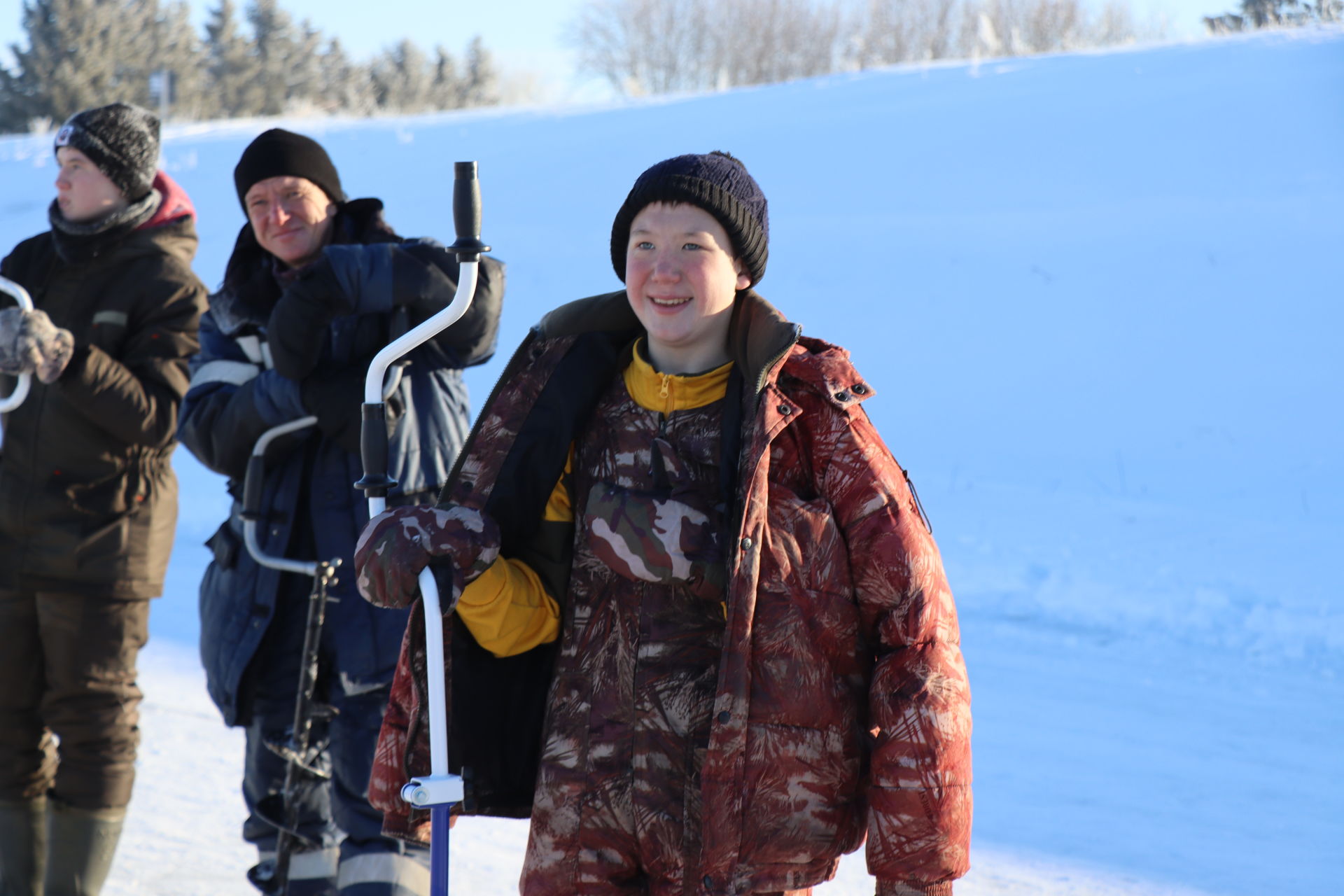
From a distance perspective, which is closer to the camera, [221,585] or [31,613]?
[221,585]

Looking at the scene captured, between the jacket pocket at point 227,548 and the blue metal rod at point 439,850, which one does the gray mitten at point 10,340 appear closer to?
the jacket pocket at point 227,548

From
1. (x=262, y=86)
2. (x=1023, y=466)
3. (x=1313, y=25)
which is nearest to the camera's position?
(x=1023, y=466)

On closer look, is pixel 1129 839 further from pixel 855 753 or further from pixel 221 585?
pixel 221 585

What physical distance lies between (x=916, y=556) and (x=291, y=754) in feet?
5.85

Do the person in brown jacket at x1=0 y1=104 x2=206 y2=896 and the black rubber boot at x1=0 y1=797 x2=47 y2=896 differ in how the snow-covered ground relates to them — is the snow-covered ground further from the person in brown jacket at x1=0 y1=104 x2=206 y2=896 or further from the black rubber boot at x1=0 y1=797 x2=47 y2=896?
the person in brown jacket at x1=0 y1=104 x2=206 y2=896

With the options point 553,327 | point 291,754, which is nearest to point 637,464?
point 553,327

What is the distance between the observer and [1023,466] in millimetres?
8703

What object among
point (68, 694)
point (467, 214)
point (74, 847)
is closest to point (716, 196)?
point (467, 214)

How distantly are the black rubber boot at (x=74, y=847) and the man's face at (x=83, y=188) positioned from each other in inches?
62.5

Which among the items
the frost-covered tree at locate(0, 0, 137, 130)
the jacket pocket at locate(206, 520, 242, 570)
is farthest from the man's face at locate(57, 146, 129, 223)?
the frost-covered tree at locate(0, 0, 137, 130)

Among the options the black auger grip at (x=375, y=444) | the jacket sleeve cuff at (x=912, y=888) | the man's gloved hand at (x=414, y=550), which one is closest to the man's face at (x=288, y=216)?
the black auger grip at (x=375, y=444)

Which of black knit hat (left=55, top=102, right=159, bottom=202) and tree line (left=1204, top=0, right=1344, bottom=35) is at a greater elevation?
tree line (left=1204, top=0, right=1344, bottom=35)

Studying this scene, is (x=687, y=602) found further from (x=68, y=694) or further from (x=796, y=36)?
(x=796, y=36)

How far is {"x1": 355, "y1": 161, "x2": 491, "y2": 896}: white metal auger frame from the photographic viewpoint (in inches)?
73.0
